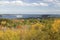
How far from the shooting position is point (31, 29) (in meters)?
13.7

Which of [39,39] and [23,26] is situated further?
[23,26]

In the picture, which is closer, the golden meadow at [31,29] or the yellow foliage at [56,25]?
the golden meadow at [31,29]

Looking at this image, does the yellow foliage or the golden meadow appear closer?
the golden meadow

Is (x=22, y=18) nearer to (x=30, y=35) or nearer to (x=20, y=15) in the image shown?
(x=20, y=15)

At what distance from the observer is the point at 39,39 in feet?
43.6

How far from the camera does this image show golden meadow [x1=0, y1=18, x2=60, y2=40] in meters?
13.1

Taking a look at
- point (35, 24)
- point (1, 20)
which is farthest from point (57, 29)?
point (1, 20)

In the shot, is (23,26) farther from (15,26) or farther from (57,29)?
(57,29)

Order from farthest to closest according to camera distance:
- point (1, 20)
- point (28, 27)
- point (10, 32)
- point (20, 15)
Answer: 1. point (1, 20)
2. point (20, 15)
3. point (28, 27)
4. point (10, 32)

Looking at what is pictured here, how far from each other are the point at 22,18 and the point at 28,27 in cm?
156

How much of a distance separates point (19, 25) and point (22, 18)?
766mm

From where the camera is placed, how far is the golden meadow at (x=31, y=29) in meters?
13.1

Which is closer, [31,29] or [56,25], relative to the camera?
[31,29]

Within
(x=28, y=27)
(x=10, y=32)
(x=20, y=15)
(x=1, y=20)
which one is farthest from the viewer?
(x=1, y=20)
